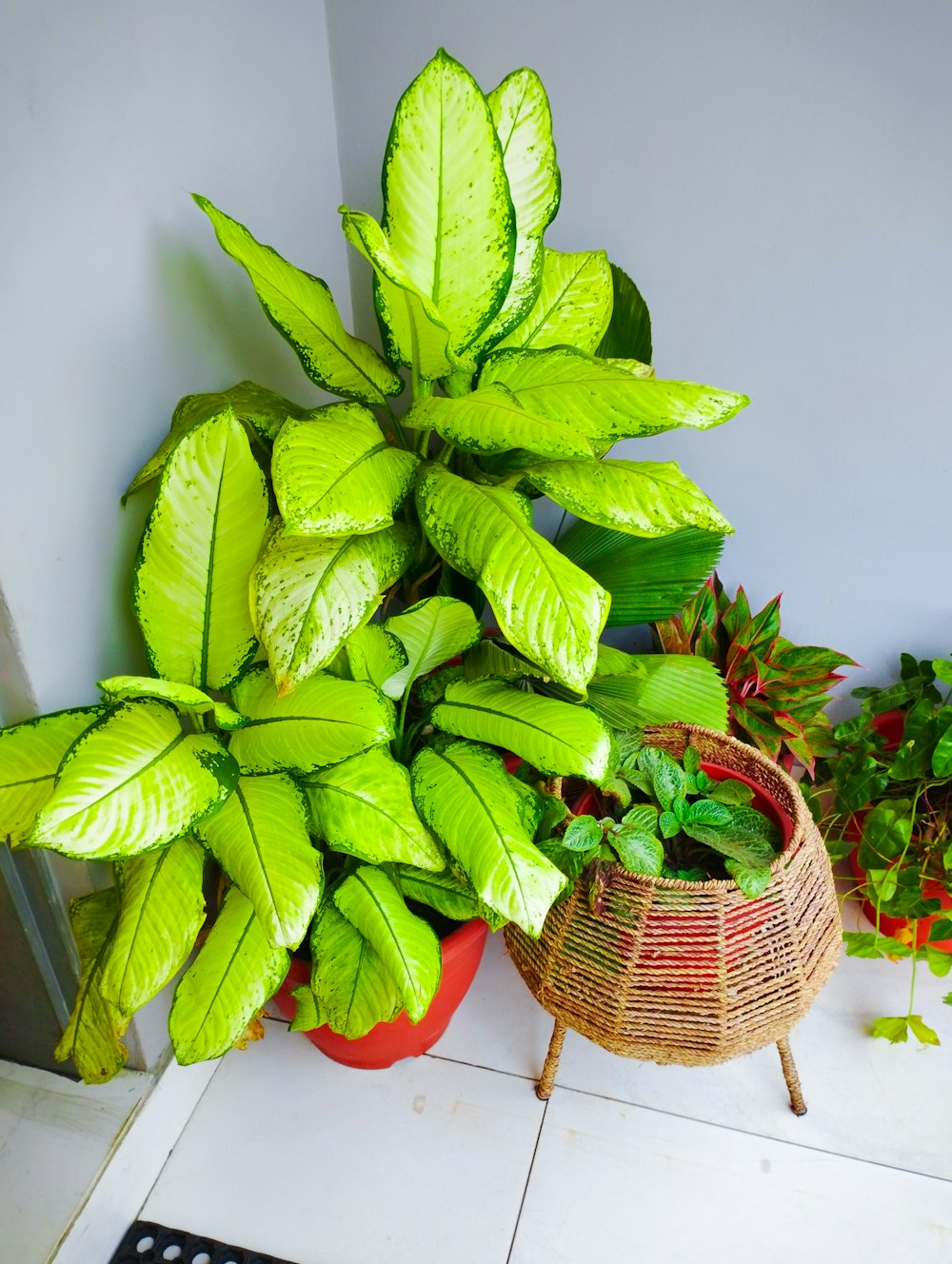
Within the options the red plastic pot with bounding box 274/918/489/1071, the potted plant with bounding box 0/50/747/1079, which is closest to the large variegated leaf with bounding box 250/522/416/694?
the potted plant with bounding box 0/50/747/1079

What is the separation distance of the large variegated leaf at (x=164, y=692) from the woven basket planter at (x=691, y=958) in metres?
0.48

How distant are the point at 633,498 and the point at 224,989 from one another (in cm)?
69

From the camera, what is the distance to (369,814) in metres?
1.00

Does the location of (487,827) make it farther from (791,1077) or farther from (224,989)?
(791,1077)

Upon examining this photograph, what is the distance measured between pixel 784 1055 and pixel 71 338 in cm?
128

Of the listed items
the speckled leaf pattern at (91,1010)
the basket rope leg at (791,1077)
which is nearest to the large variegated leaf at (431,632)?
the speckled leaf pattern at (91,1010)

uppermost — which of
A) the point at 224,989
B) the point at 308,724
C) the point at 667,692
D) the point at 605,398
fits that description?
the point at 605,398

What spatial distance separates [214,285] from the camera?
1146 millimetres

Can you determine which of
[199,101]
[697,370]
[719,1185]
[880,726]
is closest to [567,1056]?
[719,1185]

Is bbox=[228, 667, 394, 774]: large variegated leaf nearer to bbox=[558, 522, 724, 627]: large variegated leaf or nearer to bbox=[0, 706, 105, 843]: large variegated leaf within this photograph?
bbox=[0, 706, 105, 843]: large variegated leaf

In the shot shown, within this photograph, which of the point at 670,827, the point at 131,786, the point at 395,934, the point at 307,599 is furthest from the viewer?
the point at 670,827

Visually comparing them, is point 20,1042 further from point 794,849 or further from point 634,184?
point 634,184

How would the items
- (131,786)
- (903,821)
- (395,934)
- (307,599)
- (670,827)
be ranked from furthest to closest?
(903,821)
(670,827)
(395,934)
(307,599)
(131,786)

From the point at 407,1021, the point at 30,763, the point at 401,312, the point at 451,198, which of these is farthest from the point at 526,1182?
the point at 451,198
